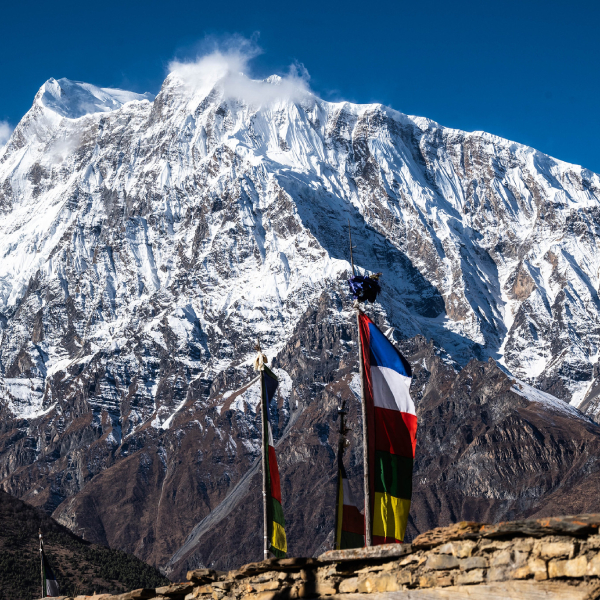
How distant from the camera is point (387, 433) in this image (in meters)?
21.1

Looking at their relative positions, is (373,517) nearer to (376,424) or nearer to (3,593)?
(376,424)

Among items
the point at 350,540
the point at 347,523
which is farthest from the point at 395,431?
the point at 350,540

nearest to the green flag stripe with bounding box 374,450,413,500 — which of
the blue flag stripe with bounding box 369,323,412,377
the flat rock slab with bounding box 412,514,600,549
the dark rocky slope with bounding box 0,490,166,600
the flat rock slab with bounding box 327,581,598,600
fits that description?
the blue flag stripe with bounding box 369,323,412,377

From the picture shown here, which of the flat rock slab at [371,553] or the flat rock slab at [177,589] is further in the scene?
the flat rock slab at [177,589]

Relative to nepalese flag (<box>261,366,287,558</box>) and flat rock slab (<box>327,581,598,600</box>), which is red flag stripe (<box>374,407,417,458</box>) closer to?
nepalese flag (<box>261,366,287,558</box>)

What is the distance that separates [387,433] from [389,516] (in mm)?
1757

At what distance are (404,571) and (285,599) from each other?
2.19 meters

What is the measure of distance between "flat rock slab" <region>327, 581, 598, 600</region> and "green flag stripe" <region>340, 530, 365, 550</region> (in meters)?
9.66

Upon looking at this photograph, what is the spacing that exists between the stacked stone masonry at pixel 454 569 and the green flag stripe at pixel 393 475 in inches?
204

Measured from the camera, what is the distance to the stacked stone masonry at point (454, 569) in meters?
12.5

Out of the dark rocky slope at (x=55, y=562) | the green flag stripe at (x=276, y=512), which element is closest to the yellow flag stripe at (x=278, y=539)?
the green flag stripe at (x=276, y=512)

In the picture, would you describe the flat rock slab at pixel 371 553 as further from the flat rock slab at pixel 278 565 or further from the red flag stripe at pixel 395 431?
the red flag stripe at pixel 395 431

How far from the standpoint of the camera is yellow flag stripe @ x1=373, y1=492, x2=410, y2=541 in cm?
2031

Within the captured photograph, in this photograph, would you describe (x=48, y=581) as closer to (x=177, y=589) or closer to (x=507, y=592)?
(x=177, y=589)
